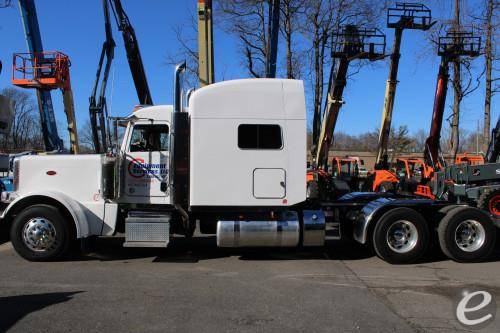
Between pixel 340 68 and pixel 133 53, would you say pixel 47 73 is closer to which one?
pixel 133 53

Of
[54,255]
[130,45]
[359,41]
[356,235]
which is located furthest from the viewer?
[359,41]

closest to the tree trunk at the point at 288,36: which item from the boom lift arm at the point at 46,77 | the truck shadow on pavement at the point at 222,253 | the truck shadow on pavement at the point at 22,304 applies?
the boom lift arm at the point at 46,77

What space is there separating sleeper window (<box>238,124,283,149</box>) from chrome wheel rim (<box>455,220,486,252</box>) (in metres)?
3.62

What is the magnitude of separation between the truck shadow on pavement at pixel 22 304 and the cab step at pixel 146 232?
5.83 ft

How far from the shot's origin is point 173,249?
9.22 metres

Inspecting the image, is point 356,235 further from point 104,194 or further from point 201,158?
point 104,194

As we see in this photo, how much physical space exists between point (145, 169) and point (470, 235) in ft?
19.7

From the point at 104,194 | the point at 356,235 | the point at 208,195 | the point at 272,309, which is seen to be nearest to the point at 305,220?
the point at 356,235

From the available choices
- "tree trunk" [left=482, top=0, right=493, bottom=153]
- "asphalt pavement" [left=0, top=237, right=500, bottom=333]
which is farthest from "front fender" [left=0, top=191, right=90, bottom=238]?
"tree trunk" [left=482, top=0, right=493, bottom=153]

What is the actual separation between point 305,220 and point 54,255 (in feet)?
14.4

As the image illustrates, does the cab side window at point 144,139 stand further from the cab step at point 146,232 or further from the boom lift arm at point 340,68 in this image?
the boom lift arm at point 340,68

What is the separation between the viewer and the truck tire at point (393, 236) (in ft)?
26.1

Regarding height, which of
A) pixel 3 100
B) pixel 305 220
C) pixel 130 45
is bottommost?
pixel 305 220

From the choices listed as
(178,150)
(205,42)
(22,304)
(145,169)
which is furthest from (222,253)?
(205,42)
